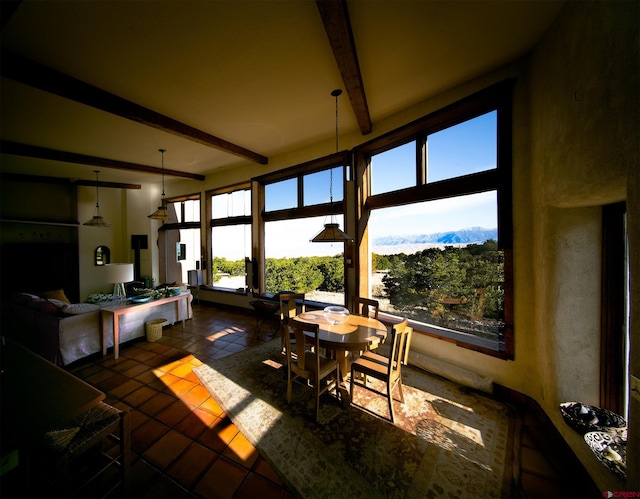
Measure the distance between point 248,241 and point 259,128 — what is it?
2.72 metres

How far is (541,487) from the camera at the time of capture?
1.52 metres

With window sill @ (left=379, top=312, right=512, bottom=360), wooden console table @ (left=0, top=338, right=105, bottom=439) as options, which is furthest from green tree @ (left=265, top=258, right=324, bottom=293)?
wooden console table @ (left=0, top=338, right=105, bottom=439)

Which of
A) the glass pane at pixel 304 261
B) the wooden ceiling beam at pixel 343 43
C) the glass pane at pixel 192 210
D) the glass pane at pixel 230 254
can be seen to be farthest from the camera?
the glass pane at pixel 192 210

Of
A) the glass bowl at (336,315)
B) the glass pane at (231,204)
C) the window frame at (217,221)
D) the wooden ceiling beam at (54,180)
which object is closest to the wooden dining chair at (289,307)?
the glass bowl at (336,315)

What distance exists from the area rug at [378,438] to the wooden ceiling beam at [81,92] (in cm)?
343

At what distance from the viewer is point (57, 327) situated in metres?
2.81

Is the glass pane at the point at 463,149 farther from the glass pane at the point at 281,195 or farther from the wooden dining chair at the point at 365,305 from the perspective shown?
the glass pane at the point at 281,195

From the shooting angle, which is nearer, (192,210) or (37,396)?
(37,396)

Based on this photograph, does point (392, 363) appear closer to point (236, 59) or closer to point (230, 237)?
point (236, 59)

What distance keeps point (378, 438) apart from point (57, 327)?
3.88 m

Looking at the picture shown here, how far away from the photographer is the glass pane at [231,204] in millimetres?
5613

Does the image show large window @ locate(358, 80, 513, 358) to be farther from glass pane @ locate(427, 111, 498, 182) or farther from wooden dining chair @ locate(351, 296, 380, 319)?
wooden dining chair @ locate(351, 296, 380, 319)

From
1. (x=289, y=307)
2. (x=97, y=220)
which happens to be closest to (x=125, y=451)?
(x=289, y=307)

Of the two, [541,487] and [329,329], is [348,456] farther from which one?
[541,487]
